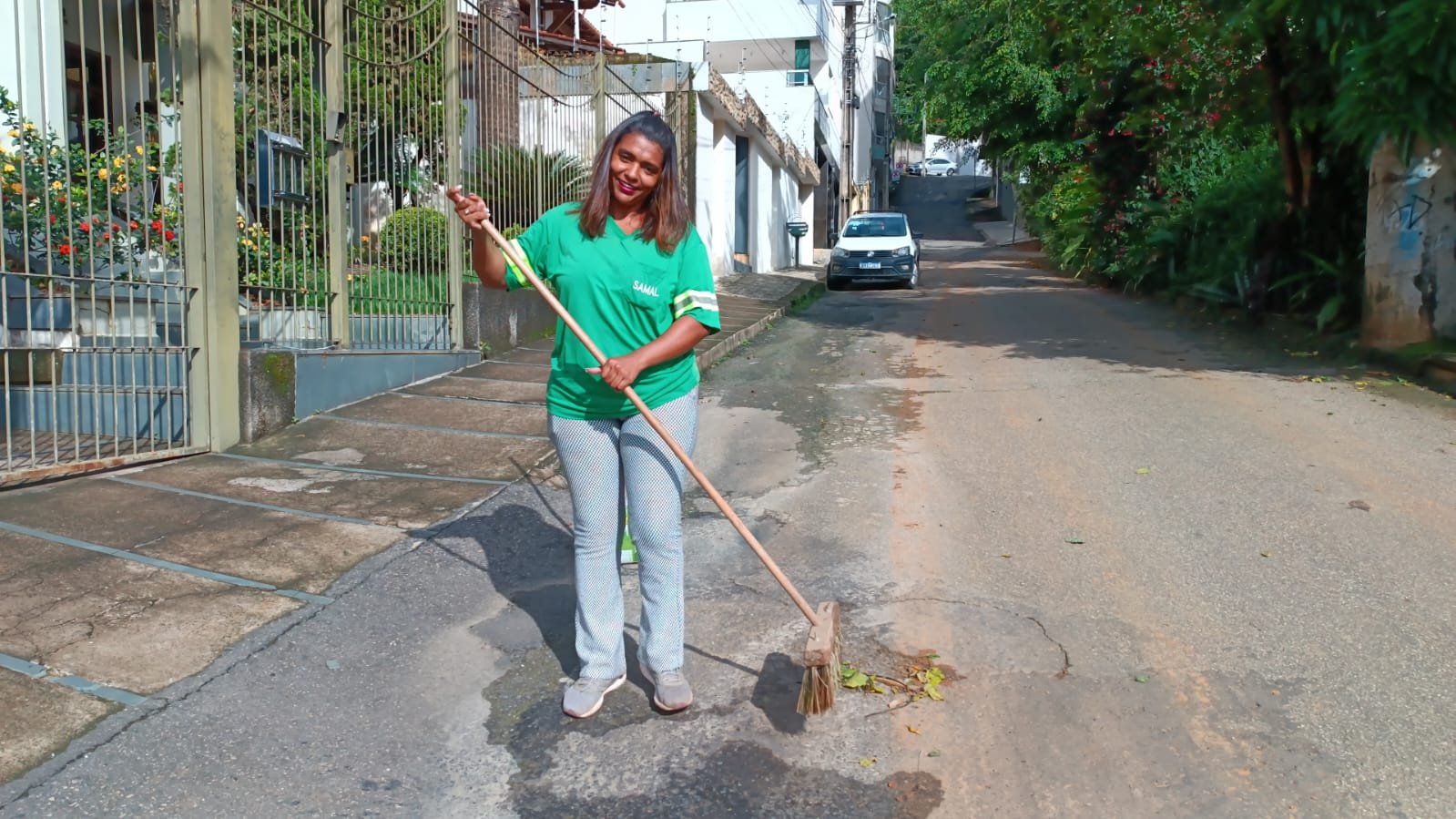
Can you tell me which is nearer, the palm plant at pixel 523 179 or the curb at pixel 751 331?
the palm plant at pixel 523 179

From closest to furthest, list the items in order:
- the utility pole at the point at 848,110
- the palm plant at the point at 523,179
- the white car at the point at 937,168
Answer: the palm plant at the point at 523,179 → the utility pole at the point at 848,110 → the white car at the point at 937,168

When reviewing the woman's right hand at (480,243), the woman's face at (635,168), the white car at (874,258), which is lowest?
the woman's right hand at (480,243)

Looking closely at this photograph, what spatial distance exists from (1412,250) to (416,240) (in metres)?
8.28

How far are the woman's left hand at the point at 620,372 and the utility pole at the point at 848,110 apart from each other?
37323 millimetres

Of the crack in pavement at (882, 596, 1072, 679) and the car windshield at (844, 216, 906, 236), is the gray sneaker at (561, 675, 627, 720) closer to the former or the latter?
the crack in pavement at (882, 596, 1072, 679)

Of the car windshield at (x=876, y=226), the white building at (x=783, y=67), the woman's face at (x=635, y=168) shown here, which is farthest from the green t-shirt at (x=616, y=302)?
the car windshield at (x=876, y=226)

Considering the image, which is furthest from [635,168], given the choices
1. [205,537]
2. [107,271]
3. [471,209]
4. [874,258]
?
[874,258]

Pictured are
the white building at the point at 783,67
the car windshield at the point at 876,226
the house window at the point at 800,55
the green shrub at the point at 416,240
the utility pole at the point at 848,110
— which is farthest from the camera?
the utility pole at the point at 848,110

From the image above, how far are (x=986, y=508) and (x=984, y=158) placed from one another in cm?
2731

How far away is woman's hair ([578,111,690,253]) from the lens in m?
3.56

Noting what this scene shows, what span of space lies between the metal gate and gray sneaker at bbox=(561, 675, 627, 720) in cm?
345

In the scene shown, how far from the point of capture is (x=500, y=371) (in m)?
9.22

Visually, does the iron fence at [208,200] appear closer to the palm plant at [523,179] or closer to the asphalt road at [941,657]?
the palm plant at [523,179]

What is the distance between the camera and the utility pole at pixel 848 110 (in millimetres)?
40719
